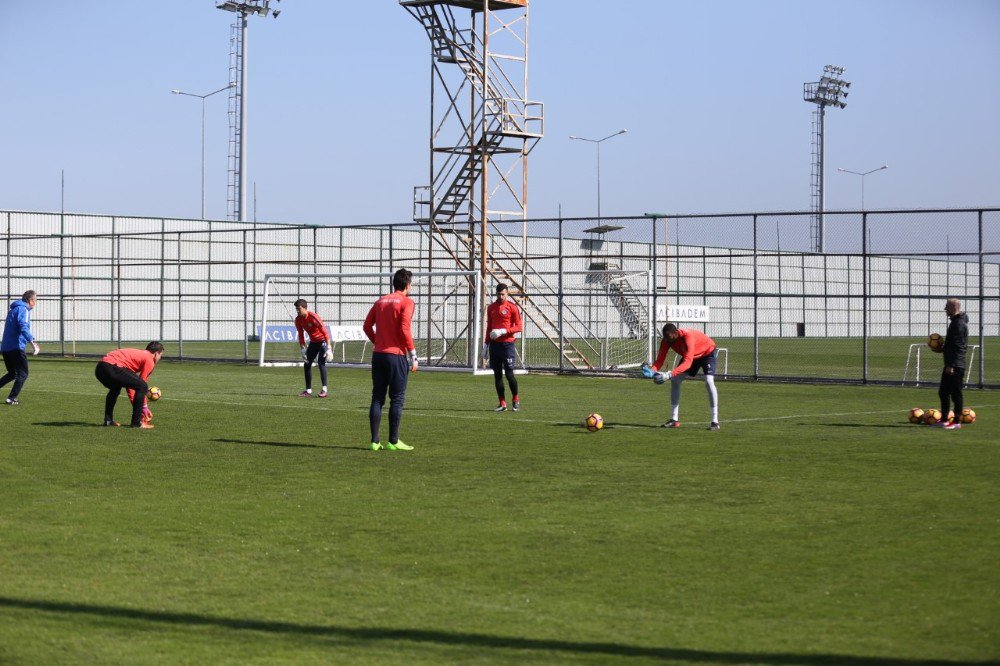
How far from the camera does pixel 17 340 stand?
21281 millimetres

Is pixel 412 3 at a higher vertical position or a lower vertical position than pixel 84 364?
higher

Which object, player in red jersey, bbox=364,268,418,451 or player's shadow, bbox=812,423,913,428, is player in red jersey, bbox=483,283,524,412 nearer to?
player's shadow, bbox=812,423,913,428

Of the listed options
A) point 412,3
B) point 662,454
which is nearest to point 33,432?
point 662,454

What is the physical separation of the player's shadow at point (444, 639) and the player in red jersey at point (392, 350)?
7623 mm

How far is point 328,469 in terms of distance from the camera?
524 inches

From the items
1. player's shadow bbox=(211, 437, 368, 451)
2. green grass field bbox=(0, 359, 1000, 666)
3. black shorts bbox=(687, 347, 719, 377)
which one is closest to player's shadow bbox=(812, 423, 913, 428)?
green grass field bbox=(0, 359, 1000, 666)

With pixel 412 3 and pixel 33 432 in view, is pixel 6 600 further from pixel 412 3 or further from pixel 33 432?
pixel 412 3

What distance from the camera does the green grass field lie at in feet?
21.7

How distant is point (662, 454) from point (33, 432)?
27.1 ft

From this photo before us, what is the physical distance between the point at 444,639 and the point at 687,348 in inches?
443

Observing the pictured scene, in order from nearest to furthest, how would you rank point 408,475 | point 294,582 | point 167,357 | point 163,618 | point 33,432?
point 163,618
point 294,582
point 408,475
point 33,432
point 167,357

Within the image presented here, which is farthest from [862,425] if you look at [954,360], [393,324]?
[393,324]

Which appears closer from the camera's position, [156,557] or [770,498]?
[156,557]

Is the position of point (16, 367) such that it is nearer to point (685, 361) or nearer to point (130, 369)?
point (130, 369)
